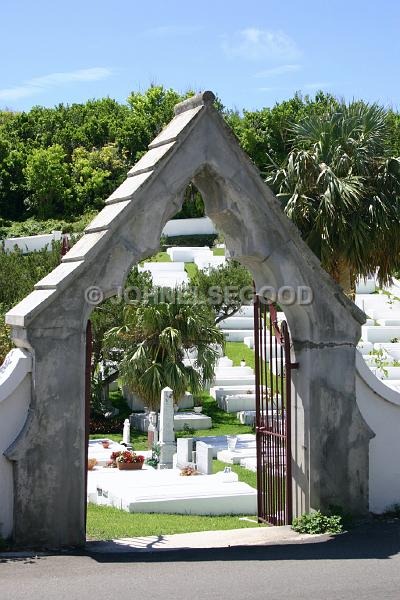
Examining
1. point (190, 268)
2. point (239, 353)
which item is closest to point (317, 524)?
point (239, 353)

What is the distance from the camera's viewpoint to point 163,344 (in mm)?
23484

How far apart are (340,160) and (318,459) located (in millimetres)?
12397

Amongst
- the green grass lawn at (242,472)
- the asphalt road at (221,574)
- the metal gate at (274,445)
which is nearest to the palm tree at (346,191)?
the green grass lawn at (242,472)

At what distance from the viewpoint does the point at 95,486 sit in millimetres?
15539

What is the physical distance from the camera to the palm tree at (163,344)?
76.6 ft

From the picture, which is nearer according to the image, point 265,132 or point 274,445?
point 274,445

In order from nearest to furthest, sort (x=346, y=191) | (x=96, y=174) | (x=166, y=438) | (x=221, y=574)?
(x=221, y=574) < (x=166, y=438) < (x=346, y=191) < (x=96, y=174)

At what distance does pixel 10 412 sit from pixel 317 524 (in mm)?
3496

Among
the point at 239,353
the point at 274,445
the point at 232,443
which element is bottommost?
the point at 232,443

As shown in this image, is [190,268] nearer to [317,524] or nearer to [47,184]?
[47,184]

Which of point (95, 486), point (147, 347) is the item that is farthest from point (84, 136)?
point (95, 486)

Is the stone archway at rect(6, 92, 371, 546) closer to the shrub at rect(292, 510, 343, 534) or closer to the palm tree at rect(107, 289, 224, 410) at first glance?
the shrub at rect(292, 510, 343, 534)

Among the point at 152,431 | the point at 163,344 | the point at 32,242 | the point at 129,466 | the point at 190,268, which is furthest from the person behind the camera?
the point at 32,242

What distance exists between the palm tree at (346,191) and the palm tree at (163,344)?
4483mm
